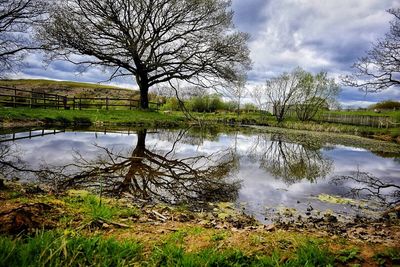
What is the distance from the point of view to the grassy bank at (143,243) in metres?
2.62

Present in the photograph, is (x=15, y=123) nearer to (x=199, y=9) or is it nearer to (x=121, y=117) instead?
(x=121, y=117)

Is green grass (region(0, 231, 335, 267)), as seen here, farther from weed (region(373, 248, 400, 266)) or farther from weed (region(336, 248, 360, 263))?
weed (region(373, 248, 400, 266))

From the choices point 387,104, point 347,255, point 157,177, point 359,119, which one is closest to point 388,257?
point 347,255

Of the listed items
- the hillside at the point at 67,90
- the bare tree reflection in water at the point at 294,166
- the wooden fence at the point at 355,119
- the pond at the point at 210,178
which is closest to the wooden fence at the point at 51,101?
the pond at the point at 210,178

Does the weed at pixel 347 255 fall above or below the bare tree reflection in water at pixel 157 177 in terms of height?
above

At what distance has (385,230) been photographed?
4492mm

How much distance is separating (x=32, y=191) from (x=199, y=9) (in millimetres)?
22189

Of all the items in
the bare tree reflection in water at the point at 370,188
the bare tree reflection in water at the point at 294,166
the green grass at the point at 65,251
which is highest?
the green grass at the point at 65,251

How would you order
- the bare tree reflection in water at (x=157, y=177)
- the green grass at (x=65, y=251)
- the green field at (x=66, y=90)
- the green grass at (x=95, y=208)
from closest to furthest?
1. the green grass at (x=65, y=251)
2. the green grass at (x=95, y=208)
3. the bare tree reflection in water at (x=157, y=177)
4. the green field at (x=66, y=90)

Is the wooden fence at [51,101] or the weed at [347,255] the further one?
the wooden fence at [51,101]

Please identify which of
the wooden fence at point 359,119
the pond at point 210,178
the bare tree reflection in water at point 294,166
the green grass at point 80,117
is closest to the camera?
the pond at point 210,178

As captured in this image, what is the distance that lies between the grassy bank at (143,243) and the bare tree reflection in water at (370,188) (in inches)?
156

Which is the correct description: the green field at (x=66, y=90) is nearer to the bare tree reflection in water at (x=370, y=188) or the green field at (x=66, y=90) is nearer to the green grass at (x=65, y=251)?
the bare tree reflection in water at (x=370, y=188)

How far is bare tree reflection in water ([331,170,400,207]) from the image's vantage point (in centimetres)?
714
